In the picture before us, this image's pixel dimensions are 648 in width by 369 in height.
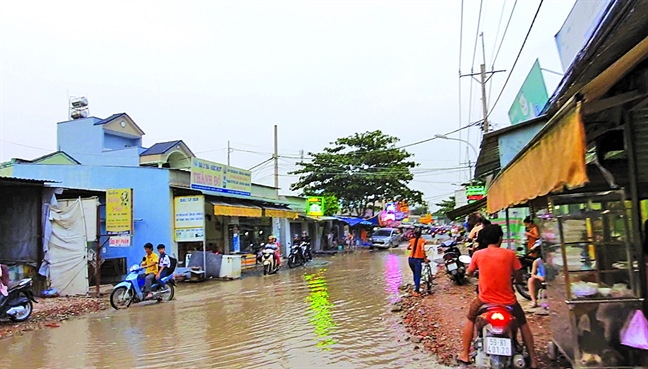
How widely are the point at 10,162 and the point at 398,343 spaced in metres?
17.2

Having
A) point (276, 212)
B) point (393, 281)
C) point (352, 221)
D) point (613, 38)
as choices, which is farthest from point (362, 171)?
point (613, 38)

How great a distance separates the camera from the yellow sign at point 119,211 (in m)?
15.0

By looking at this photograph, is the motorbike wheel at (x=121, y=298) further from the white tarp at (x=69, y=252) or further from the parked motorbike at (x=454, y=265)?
the parked motorbike at (x=454, y=265)

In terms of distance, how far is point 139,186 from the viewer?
1881 cm

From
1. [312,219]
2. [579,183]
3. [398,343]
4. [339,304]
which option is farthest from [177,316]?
[312,219]

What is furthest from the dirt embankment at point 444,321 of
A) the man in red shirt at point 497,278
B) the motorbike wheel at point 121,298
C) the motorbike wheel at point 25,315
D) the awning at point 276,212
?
the awning at point 276,212

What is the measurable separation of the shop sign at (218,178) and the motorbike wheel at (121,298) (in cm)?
707

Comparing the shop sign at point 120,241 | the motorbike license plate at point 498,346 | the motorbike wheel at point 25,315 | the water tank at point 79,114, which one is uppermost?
the water tank at point 79,114

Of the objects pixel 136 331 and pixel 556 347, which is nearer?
pixel 556 347

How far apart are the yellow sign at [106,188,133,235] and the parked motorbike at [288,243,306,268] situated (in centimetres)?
923

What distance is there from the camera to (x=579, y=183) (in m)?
3.27

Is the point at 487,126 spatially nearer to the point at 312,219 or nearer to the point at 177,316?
the point at 312,219

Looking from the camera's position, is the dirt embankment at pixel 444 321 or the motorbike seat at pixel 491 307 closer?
the motorbike seat at pixel 491 307

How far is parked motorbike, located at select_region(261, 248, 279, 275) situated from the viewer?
2028 centimetres
